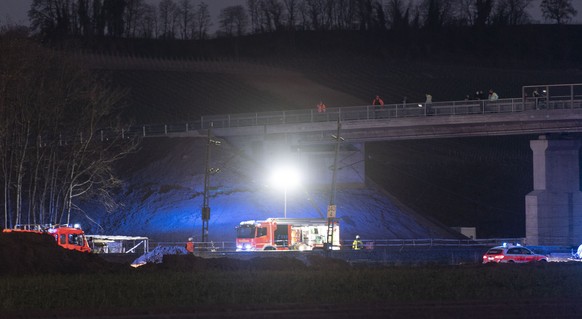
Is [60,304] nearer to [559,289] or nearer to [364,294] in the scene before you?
[364,294]

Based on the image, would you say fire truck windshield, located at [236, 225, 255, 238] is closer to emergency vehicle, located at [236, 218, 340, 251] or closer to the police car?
emergency vehicle, located at [236, 218, 340, 251]

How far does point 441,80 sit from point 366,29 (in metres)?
41.3

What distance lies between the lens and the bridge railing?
6938 cm

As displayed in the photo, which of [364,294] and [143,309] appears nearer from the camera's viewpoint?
[143,309]

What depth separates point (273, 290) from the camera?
102 ft

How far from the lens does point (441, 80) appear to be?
13738 centimetres

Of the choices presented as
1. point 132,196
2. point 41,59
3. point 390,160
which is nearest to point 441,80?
point 390,160

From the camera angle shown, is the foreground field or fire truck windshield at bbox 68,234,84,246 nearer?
the foreground field

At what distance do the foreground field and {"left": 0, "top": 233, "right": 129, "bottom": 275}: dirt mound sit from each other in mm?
1454

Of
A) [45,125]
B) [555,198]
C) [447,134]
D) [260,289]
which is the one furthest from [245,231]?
[260,289]

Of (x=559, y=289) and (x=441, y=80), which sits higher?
(x=441, y=80)

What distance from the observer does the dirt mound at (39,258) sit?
117ft

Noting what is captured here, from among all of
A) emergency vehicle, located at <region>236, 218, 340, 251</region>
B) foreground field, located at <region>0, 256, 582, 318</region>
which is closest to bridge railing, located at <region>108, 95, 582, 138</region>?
emergency vehicle, located at <region>236, 218, 340, 251</region>

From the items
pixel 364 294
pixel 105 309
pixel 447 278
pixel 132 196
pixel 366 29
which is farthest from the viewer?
pixel 366 29
